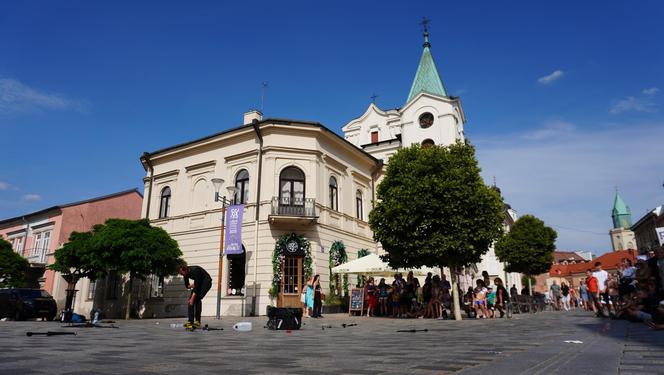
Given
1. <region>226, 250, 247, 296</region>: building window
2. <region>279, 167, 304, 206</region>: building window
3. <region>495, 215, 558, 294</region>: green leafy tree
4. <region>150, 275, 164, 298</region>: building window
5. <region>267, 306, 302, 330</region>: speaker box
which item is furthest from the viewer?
<region>495, 215, 558, 294</region>: green leafy tree

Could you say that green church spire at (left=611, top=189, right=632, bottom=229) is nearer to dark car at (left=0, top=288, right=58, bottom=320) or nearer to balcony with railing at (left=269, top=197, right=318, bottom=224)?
balcony with railing at (left=269, top=197, right=318, bottom=224)

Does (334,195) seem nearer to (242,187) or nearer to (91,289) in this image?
(242,187)

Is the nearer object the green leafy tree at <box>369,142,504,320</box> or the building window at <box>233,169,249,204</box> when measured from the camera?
the green leafy tree at <box>369,142,504,320</box>

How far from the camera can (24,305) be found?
62.4 ft

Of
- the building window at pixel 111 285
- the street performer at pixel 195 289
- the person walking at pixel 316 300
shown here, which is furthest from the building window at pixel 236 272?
the street performer at pixel 195 289

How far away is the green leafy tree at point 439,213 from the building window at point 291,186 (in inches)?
229

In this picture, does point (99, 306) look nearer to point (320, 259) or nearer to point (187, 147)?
point (187, 147)

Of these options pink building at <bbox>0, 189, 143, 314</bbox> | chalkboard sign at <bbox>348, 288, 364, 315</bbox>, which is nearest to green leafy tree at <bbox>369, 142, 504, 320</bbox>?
chalkboard sign at <bbox>348, 288, 364, 315</bbox>

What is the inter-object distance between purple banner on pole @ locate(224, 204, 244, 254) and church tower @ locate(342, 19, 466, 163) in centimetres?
1708

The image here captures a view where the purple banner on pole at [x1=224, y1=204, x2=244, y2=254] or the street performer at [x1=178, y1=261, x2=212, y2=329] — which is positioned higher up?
the purple banner on pole at [x1=224, y1=204, x2=244, y2=254]

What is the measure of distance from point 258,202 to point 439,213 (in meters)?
9.63

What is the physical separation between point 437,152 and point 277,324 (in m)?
9.93

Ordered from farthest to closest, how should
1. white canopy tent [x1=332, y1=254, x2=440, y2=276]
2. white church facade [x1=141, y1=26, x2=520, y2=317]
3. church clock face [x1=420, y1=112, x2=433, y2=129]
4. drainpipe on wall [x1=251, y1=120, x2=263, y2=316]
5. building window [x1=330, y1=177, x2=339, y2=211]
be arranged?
church clock face [x1=420, y1=112, x2=433, y2=129] < building window [x1=330, y1=177, x2=339, y2=211] < white church facade [x1=141, y1=26, x2=520, y2=317] < drainpipe on wall [x1=251, y1=120, x2=263, y2=316] < white canopy tent [x1=332, y1=254, x2=440, y2=276]

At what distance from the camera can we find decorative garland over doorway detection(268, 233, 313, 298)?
20.6 metres
